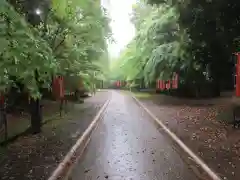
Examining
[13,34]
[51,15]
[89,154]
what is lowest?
[89,154]

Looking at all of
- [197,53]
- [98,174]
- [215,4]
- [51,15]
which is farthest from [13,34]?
[197,53]

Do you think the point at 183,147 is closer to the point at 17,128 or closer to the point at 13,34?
the point at 13,34

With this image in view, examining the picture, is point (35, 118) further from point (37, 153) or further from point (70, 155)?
point (70, 155)

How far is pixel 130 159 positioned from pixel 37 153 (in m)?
2.42

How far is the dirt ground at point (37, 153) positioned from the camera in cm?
771

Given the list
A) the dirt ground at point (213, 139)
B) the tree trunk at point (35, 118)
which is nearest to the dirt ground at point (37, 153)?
the tree trunk at point (35, 118)

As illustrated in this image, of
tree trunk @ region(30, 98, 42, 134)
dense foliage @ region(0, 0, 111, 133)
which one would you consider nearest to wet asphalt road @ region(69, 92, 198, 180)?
tree trunk @ region(30, 98, 42, 134)

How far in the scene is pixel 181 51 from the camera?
76.4ft

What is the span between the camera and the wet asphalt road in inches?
306

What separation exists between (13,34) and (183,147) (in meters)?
5.71

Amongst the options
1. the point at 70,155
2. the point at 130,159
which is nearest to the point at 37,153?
the point at 70,155

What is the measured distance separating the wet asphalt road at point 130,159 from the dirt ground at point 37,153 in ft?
1.96

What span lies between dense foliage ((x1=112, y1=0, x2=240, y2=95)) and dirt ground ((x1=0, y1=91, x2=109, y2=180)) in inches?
277

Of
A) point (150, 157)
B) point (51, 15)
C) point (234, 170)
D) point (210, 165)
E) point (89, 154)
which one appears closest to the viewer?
point (234, 170)
